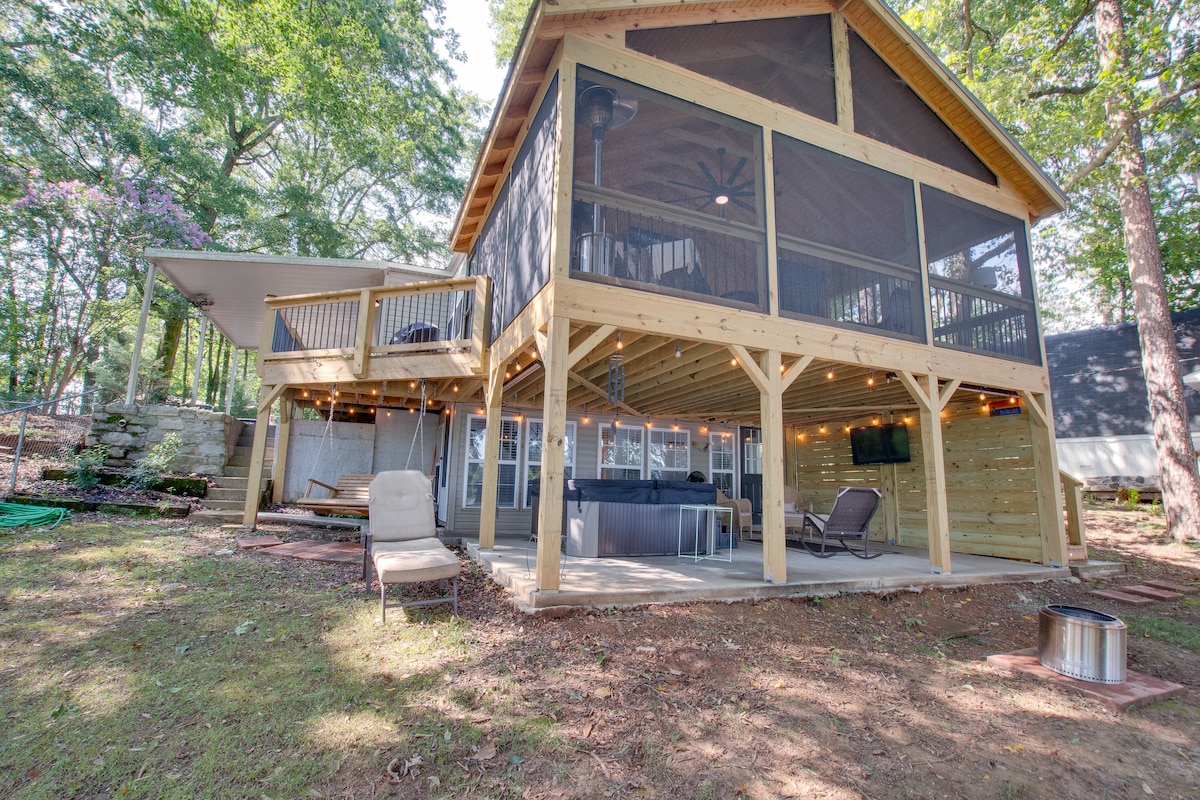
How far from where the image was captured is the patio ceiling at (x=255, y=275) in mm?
8617

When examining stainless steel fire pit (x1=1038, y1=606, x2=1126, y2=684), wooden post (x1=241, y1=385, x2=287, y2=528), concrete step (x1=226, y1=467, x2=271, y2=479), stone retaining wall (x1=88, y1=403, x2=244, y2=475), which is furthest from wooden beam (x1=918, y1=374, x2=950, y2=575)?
stone retaining wall (x1=88, y1=403, x2=244, y2=475)

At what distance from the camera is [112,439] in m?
8.23

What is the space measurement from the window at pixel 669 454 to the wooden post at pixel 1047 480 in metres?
5.20

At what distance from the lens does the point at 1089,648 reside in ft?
11.8

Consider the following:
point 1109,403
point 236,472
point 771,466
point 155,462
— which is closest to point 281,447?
point 236,472

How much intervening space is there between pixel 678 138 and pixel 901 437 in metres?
5.89

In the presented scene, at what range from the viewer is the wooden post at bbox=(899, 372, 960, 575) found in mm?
5805

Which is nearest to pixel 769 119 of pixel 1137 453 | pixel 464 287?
pixel 464 287

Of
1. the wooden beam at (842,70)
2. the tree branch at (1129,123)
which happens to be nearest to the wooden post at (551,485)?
the wooden beam at (842,70)

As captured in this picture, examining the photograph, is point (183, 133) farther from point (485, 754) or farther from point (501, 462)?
point (485, 754)

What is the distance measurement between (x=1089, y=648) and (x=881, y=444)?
540cm

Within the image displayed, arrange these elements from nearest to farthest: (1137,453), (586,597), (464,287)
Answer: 1. (586,597)
2. (464,287)
3. (1137,453)

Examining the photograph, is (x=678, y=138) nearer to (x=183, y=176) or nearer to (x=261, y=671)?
(x=261, y=671)

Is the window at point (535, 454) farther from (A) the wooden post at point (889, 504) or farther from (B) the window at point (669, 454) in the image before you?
(A) the wooden post at point (889, 504)
